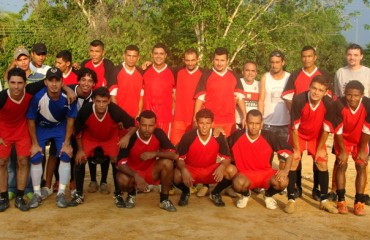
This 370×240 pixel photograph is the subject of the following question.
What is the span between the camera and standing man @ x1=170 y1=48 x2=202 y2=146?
7.15 m

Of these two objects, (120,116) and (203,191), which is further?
(203,191)

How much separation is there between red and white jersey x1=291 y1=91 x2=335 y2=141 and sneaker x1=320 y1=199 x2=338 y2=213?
35.5 inches

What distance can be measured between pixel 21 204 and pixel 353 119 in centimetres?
445

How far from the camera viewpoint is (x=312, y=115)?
6332mm

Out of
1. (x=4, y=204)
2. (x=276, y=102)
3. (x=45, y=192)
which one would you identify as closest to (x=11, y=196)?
(x=45, y=192)

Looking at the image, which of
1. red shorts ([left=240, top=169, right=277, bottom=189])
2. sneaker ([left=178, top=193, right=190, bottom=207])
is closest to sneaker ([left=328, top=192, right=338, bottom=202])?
red shorts ([left=240, top=169, right=277, bottom=189])

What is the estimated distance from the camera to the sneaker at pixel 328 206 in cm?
615

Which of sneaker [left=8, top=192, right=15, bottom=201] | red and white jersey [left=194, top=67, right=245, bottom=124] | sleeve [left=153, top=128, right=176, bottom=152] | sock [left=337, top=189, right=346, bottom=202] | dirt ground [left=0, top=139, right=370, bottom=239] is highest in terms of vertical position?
red and white jersey [left=194, top=67, right=245, bottom=124]

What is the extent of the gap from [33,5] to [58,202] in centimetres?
2108

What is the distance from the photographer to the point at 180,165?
6281 mm

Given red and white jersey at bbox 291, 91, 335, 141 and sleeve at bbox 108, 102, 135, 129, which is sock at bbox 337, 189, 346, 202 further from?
sleeve at bbox 108, 102, 135, 129

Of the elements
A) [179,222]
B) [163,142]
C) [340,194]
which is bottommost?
[179,222]

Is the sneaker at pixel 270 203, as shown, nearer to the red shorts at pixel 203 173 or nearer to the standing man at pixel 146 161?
the red shorts at pixel 203 173

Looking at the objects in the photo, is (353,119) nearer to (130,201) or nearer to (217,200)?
(217,200)
